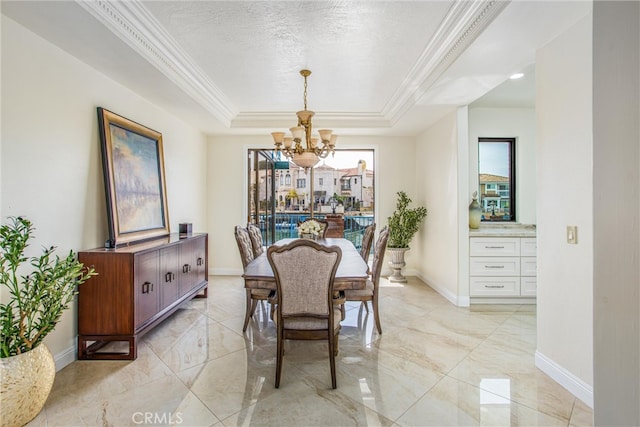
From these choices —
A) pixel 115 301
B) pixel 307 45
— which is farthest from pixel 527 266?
pixel 115 301

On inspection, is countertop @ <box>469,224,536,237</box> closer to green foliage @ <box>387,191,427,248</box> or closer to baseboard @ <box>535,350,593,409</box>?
green foliage @ <box>387,191,427,248</box>

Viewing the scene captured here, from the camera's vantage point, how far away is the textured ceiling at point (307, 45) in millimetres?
2062

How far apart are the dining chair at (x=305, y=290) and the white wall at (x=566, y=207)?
160 centimetres

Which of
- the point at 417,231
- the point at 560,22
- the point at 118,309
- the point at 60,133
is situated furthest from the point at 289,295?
the point at 417,231

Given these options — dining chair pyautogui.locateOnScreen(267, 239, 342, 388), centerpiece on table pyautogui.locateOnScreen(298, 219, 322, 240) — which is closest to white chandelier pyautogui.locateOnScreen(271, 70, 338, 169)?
centerpiece on table pyautogui.locateOnScreen(298, 219, 322, 240)

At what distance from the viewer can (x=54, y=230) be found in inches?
91.4

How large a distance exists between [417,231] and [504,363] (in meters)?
2.92

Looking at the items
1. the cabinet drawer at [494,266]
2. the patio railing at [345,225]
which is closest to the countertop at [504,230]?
the cabinet drawer at [494,266]

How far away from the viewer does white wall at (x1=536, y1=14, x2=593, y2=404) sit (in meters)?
1.95

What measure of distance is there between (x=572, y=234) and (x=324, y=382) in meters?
1.99

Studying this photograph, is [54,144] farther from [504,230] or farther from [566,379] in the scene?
[504,230]

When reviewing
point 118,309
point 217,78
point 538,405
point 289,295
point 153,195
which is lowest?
point 538,405

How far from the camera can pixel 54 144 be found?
91.8 inches

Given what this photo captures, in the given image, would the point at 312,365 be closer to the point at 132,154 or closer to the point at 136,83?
the point at 132,154
